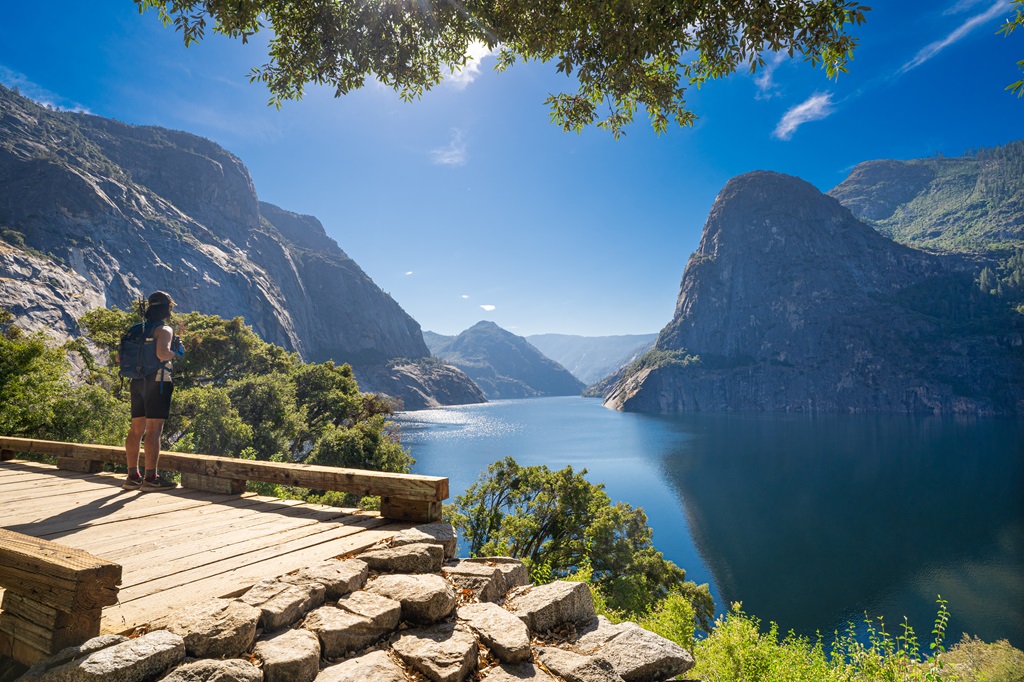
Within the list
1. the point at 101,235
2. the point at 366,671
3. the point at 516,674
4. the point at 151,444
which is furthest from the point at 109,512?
the point at 101,235

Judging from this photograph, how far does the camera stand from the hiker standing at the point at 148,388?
7004 mm

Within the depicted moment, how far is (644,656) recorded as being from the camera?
12.5 ft

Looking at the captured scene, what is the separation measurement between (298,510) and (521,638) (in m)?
3.82

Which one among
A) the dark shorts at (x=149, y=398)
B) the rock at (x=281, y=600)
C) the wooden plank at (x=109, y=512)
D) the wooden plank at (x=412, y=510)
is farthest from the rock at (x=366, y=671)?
the dark shorts at (x=149, y=398)

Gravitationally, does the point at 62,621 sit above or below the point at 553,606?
above

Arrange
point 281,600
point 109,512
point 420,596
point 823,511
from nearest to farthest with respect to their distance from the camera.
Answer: point 281,600
point 420,596
point 109,512
point 823,511

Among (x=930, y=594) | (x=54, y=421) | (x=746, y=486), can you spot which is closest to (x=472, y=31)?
(x=54, y=421)

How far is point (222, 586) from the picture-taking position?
3.61m

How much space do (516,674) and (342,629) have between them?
1.36m

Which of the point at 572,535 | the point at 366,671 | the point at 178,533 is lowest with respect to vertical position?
the point at 572,535

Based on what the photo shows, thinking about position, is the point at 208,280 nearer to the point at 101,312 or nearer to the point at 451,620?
the point at 101,312

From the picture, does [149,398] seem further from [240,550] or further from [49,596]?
[49,596]

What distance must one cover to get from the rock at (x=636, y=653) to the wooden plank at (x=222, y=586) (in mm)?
2366

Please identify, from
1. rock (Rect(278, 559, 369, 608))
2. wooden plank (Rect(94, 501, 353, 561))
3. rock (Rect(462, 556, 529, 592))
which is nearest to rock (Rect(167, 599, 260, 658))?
rock (Rect(278, 559, 369, 608))
